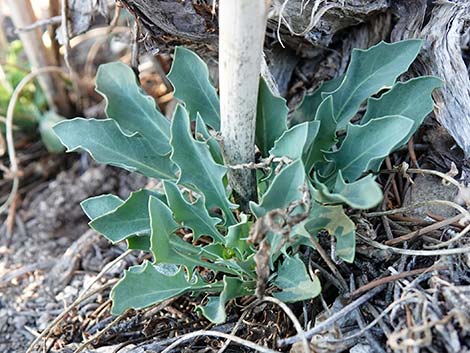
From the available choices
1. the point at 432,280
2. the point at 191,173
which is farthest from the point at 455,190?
the point at 191,173

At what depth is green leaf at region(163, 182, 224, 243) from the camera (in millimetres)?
1285

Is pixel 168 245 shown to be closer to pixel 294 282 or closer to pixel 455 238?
pixel 294 282

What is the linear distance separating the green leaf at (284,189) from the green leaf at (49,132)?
3.86 ft

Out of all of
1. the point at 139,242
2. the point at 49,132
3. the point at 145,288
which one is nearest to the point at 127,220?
the point at 139,242

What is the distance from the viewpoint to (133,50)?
1.69 meters

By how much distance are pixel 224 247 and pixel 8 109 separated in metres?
1.06

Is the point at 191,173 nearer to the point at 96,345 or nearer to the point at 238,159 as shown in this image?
the point at 238,159

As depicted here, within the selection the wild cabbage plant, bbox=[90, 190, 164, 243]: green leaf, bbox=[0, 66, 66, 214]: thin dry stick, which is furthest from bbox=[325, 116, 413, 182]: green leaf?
bbox=[0, 66, 66, 214]: thin dry stick

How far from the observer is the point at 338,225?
1211 mm

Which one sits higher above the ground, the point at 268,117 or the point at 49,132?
the point at 268,117

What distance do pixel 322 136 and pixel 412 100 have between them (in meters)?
0.22

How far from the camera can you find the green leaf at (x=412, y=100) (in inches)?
53.5

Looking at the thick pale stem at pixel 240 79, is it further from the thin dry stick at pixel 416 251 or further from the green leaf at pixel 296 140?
the thin dry stick at pixel 416 251

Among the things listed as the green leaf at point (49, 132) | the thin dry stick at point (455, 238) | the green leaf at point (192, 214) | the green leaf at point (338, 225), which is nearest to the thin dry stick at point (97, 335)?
the green leaf at point (192, 214)
